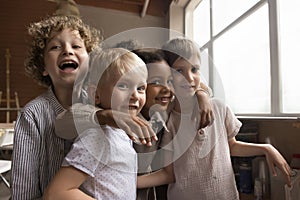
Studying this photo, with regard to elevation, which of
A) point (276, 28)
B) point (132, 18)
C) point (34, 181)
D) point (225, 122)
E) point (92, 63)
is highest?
point (132, 18)

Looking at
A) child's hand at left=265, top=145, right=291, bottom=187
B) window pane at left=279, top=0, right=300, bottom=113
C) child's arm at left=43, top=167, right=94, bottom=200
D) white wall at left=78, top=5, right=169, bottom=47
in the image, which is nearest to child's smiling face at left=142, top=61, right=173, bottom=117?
child's arm at left=43, top=167, right=94, bottom=200

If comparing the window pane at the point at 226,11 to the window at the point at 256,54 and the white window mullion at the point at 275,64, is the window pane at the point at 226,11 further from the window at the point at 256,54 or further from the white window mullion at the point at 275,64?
the white window mullion at the point at 275,64

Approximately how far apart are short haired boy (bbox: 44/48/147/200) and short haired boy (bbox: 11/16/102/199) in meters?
0.10

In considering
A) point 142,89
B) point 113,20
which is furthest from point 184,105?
point 113,20

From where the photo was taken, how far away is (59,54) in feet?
2.06

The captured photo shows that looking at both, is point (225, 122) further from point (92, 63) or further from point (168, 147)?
point (92, 63)

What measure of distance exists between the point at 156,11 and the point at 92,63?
9.63ft

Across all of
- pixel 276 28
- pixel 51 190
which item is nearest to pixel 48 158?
pixel 51 190

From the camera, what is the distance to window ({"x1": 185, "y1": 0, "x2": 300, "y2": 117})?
1228 millimetres

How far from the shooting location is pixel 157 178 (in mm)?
676

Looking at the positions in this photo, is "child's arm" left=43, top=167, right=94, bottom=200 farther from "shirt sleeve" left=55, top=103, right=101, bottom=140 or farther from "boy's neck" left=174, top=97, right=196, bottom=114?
"boy's neck" left=174, top=97, right=196, bottom=114

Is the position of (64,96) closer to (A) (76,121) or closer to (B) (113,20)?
(A) (76,121)

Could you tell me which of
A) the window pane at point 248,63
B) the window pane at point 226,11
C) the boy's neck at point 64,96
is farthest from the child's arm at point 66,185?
the window pane at point 226,11

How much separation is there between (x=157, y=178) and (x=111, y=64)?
349 millimetres
